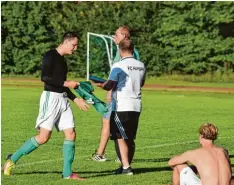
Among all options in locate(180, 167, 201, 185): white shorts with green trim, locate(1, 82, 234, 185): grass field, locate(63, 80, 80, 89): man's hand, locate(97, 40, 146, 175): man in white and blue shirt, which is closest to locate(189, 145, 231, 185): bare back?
locate(180, 167, 201, 185): white shorts with green trim

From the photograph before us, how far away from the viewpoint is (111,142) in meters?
15.9

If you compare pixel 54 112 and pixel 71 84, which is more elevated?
pixel 71 84

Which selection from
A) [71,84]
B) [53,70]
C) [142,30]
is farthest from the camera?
[142,30]

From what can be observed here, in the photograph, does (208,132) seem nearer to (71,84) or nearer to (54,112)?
(71,84)

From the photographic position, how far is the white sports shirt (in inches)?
438

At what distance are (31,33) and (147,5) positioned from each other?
6.56 m

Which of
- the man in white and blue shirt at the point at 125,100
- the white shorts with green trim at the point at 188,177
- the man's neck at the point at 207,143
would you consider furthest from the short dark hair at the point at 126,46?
the man's neck at the point at 207,143

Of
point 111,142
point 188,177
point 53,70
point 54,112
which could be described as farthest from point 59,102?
point 111,142

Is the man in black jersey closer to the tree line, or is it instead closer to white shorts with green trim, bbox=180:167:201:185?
white shorts with green trim, bbox=180:167:201:185

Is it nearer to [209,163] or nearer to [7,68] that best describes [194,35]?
[7,68]

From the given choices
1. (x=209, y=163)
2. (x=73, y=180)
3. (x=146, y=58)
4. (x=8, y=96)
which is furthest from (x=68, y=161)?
(x=146, y=58)

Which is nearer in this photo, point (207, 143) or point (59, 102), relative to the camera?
point (207, 143)

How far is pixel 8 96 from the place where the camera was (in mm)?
30531

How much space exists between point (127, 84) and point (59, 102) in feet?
3.02
